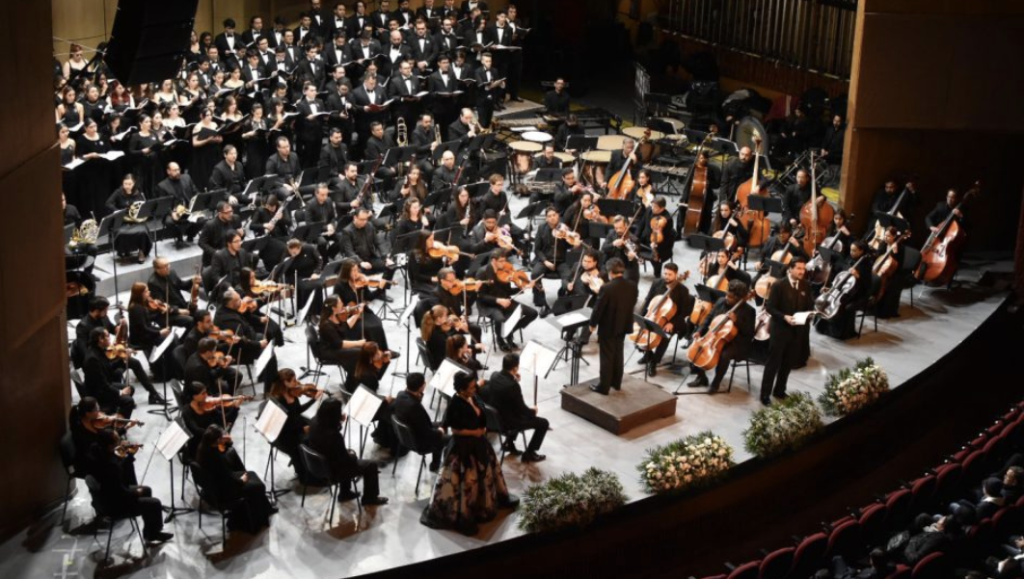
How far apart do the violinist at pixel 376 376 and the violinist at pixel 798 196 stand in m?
7.26

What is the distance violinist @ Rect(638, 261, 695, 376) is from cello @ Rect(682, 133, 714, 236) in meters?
4.24

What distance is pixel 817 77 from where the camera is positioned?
23.7 metres

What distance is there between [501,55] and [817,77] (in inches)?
218

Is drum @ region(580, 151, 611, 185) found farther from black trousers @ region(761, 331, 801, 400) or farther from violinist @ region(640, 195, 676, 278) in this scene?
black trousers @ region(761, 331, 801, 400)

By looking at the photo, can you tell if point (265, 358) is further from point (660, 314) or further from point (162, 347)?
point (660, 314)

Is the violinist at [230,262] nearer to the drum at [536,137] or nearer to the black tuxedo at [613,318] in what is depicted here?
the black tuxedo at [613,318]

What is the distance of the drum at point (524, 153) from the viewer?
792 inches

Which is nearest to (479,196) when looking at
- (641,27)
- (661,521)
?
(661,521)

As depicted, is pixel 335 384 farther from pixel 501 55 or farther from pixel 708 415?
pixel 501 55

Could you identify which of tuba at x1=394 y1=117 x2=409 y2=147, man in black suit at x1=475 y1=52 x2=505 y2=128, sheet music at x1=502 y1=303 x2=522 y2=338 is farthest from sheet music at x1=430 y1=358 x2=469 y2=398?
man in black suit at x1=475 y1=52 x2=505 y2=128

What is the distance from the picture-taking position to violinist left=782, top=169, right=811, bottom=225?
1792cm

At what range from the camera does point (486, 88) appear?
2194 cm

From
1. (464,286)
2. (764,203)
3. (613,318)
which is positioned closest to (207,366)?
(464,286)

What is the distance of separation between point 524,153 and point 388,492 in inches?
356
